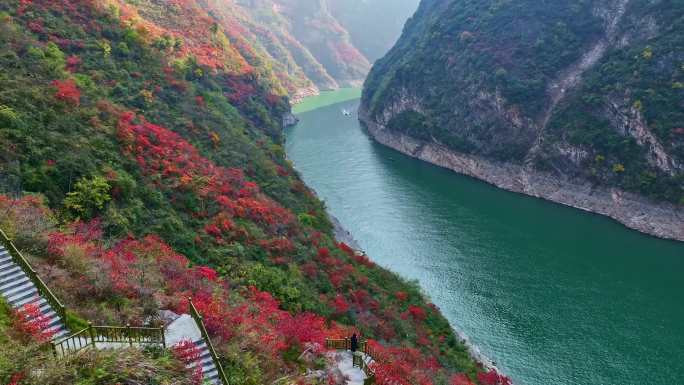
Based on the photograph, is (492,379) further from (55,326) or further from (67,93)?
(67,93)

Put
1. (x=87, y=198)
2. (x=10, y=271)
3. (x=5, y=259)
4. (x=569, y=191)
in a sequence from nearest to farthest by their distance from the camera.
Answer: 1. (x=10, y=271)
2. (x=5, y=259)
3. (x=87, y=198)
4. (x=569, y=191)

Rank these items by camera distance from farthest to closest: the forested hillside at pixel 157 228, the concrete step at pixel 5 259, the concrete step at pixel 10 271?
the forested hillside at pixel 157 228 → the concrete step at pixel 5 259 → the concrete step at pixel 10 271

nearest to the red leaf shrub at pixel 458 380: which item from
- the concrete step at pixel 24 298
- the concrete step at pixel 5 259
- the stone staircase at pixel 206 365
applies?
the stone staircase at pixel 206 365

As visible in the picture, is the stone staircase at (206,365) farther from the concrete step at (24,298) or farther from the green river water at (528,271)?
the green river water at (528,271)

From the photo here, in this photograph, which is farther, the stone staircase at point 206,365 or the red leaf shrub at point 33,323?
the stone staircase at point 206,365

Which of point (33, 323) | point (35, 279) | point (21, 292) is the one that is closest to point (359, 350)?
point (33, 323)

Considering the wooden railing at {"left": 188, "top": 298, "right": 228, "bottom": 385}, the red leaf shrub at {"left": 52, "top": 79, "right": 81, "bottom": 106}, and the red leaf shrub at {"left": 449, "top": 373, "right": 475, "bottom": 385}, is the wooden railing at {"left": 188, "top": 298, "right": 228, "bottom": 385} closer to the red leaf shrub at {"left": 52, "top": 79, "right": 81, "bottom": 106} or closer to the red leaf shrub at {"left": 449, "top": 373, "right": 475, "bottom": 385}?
the red leaf shrub at {"left": 449, "top": 373, "right": 475, "bottom": 385}

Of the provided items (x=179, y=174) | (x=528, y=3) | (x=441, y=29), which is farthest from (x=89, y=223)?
(x=441, y=29)
